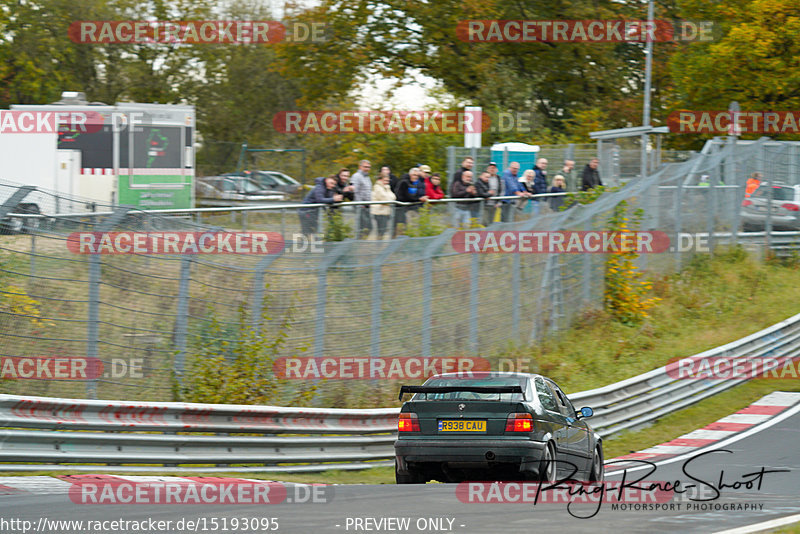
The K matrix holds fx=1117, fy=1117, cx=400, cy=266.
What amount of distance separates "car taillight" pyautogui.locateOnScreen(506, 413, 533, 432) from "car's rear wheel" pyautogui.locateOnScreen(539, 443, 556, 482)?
297mm

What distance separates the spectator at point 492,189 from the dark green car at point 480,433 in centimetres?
770

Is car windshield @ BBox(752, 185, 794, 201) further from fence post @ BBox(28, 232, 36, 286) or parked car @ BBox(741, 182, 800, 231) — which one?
fence post @ BBox(28, 232, 36, 286)

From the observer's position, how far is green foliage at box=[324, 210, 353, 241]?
15688 mm

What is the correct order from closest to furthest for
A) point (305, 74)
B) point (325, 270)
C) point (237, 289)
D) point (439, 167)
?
point (237, 289) → point (325, 270) → point (439, 167) → point (305, 74)

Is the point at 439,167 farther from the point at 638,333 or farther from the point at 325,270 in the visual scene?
the point at 325,270

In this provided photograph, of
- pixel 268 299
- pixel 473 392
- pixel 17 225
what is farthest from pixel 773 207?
pixel 17 225

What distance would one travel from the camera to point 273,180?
37.8 m

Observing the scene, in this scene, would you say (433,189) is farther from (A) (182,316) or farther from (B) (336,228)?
(A) (182,316)

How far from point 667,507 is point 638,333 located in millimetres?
14487

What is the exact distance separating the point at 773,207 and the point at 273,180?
53.2 ft

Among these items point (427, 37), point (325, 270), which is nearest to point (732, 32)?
point (427, 37)

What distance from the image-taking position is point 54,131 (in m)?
28.4

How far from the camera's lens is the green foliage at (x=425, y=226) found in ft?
57.3

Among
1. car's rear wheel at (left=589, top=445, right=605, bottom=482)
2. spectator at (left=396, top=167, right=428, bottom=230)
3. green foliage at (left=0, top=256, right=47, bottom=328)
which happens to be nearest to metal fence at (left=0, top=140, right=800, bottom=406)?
green foliage at (left=0, top=256, right=47, bottom=328)
